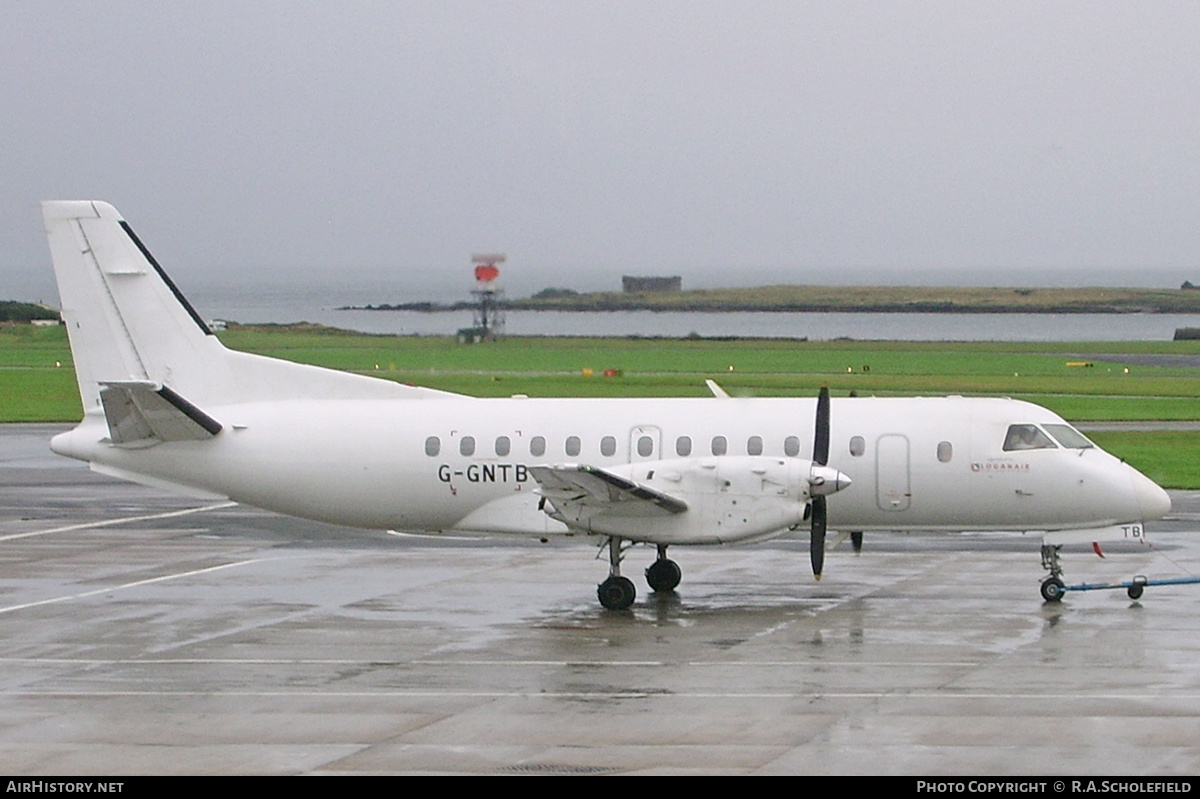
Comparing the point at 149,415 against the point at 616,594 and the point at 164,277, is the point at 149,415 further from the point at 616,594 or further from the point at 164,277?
the point at 616,594

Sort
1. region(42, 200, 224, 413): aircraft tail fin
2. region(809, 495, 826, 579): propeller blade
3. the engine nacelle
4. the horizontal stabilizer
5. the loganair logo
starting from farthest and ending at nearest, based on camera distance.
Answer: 1. region(42, 200, 224, 413): aircraft tail fin
2. the horizontal stabilizer
3. the loganair logo
4. region(809, 495, 826, 579): propeller blade
5. the engine nacelle

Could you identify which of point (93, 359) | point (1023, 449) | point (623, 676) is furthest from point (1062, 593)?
point (93, 359)

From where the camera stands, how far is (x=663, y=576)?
22578 mm

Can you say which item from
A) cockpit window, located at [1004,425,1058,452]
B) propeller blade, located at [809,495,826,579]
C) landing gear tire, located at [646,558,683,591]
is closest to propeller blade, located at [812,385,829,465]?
propeller blade, located at [809,495,826,579]

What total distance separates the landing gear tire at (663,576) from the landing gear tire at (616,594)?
1.46 metres

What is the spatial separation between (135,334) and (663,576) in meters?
8.70

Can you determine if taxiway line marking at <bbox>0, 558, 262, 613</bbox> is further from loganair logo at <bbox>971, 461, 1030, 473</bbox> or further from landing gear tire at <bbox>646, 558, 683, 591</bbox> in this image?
loganair logo at <bbox>971, 461, 1030, 473</bbox>

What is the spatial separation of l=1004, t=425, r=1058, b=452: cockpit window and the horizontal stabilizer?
1131cm

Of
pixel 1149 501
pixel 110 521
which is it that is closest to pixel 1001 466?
pixel 1149 501

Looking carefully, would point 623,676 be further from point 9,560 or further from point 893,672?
point 9,560

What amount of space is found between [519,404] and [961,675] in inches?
339

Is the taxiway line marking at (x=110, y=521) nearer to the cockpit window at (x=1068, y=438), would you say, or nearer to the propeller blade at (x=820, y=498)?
the propeller blade at (x=820, y=498)

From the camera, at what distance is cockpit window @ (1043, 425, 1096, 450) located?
2200cm

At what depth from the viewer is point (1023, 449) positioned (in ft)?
71.9
